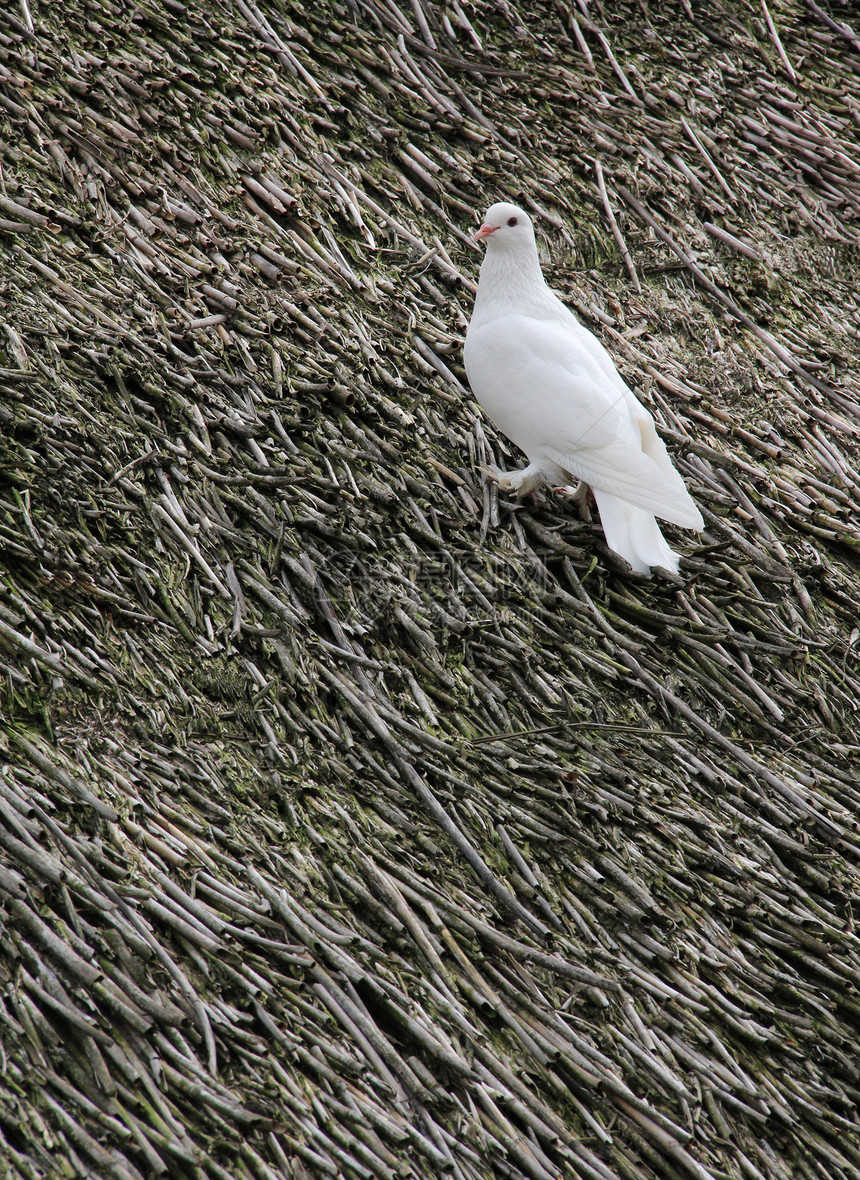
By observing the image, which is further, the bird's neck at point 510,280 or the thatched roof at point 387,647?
the bird's neck at point 510,280

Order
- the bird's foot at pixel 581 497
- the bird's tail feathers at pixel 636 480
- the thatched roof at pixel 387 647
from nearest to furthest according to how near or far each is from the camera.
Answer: the thatched roof at pixel 387 647
the bird's tail feathers at pixel 636 480
the bird's foot at pixel 581 497

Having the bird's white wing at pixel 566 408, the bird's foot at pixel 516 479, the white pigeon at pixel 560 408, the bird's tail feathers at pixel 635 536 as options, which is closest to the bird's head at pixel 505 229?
the white pigeon at pixel 560 408

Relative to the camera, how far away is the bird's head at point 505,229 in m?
2.86

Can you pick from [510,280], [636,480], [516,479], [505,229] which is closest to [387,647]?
[516,479]

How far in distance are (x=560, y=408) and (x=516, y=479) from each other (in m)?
0.24

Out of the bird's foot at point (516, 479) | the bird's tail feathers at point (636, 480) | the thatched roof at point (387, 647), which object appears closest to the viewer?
the thatched roof at point (387, 647)

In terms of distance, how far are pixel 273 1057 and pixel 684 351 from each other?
8.73 feet

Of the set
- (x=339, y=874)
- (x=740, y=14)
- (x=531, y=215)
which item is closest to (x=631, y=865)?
(x=339, y=874)

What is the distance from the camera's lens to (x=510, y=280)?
9.48 ft

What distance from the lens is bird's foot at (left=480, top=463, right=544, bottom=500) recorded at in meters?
2.69

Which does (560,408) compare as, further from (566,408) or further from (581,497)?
(581,497)

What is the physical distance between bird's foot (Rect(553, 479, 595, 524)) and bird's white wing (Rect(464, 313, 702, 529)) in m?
0.13

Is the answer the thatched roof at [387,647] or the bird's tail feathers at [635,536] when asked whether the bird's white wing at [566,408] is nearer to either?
the bird's tail feathers at [635,536]

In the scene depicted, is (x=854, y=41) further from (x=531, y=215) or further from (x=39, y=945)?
(x=39, y=945)
